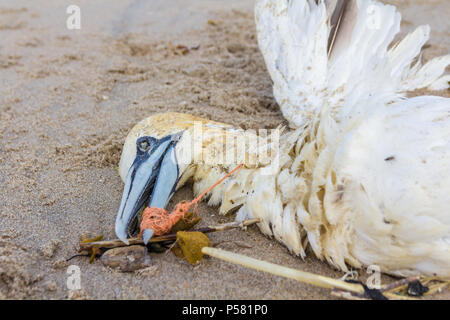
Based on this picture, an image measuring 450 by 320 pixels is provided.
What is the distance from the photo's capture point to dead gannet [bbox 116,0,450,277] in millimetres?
1640

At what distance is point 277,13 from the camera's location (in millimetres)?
3203

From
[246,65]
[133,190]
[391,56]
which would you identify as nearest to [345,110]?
[133,190]

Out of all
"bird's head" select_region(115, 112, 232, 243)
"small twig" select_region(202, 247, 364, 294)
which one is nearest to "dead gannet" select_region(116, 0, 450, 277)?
"bird's head" select_region(115, 112, 232, 243)

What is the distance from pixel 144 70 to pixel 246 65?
3.25 feet

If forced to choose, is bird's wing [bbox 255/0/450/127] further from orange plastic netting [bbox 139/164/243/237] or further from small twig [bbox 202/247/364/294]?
small twig [bbox 202/247/364/294]

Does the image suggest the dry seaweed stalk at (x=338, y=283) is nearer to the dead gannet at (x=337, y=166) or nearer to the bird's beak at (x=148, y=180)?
the dead gannet at (x=337, y=166)

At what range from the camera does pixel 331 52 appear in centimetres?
304

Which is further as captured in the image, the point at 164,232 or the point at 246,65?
the point at 246,65

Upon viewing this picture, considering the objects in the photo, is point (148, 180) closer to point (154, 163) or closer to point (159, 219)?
point (154, 163)

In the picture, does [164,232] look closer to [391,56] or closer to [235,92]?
[235,92]

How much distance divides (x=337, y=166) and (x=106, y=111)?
2157mm

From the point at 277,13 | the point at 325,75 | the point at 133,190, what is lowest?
the point at 133,190
